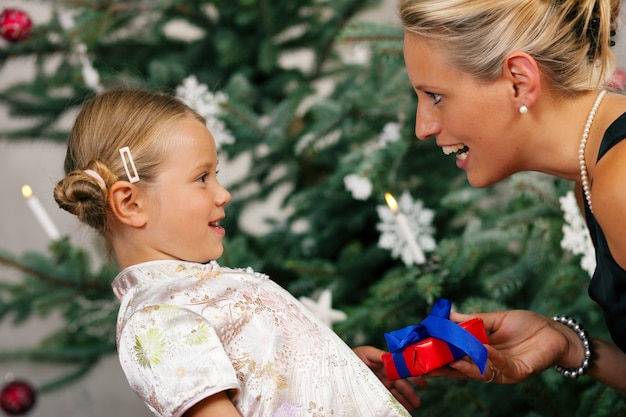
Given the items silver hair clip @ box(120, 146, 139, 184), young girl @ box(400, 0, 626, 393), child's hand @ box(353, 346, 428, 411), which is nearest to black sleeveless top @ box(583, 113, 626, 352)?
young girl @ box(400, 0, 626, 393)

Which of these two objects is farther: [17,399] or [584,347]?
[17,399]

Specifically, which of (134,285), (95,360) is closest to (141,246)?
(134,285)

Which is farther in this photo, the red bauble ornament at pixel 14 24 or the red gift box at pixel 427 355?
the red bauble ornament at pixel 14 24

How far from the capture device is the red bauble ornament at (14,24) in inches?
72.3

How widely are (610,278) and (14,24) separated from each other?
147 centimetres

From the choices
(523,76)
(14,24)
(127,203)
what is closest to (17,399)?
(14,24)

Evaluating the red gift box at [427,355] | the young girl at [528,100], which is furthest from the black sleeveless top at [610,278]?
the red gift box at [427,355]

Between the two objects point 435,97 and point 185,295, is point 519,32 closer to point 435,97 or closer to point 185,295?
point 435,97

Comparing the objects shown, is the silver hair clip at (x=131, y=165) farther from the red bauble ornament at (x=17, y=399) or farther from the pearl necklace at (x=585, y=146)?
the red bauble ornament at (x=17, y=399)

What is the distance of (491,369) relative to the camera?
120cm

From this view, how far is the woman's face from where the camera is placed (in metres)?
1.21

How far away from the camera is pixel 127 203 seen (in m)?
1.19

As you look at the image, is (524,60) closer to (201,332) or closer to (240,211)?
(201,332)

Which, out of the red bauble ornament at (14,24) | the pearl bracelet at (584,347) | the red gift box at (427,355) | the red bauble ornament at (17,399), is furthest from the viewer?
the red bauble ornament at (17,399)
